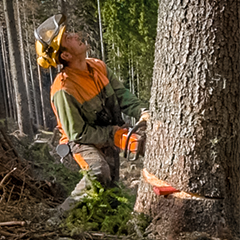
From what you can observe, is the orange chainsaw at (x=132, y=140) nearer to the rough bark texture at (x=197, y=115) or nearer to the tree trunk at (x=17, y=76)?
the rough bark texture at (x=197, y=115)

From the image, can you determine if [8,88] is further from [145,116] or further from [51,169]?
[145,116]

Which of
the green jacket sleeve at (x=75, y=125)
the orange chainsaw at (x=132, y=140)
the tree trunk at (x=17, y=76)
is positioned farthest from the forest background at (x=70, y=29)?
the orange chainsaw at (x=132, y=140)

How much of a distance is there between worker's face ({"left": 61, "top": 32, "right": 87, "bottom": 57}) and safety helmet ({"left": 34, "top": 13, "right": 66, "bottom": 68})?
0.10 ft

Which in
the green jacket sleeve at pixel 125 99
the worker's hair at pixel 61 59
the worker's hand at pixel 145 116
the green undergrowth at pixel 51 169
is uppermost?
the worker's hair at pixel 61 59

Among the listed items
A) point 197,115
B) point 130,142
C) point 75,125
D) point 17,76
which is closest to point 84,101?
point 75,125

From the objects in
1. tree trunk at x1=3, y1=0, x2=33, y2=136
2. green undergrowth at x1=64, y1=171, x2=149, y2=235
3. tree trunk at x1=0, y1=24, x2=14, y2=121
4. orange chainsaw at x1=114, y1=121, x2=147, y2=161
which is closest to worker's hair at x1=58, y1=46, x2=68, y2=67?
tree trunk at x1=3, y1=0, x2=33, y2=136

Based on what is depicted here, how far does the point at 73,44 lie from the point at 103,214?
1.12 metres

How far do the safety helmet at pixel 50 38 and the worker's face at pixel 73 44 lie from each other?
0.10 feet

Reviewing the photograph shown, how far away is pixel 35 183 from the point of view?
2.42 meters

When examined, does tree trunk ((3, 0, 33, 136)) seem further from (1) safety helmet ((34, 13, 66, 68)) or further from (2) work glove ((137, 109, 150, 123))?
(2) work glove ((137, 109, 150, 123))

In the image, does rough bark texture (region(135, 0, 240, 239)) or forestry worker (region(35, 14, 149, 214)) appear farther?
forestry worker (region(35, 14, 149, 214))

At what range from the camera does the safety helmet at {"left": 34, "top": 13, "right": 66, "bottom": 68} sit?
203 centimetres

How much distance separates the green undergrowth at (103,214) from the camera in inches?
86.5

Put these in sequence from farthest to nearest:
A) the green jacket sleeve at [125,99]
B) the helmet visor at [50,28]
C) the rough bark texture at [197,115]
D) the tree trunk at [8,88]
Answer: the tree trunk at [8,88] < the green jacket sleeve at [125,99] < the helmet visor at [50,28] < the rough bark texture at [197,115]
